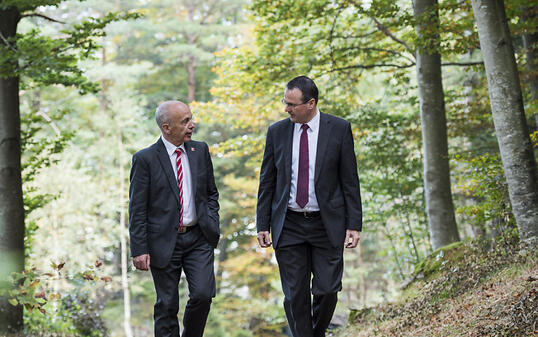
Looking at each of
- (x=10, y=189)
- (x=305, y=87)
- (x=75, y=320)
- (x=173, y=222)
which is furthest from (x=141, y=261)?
(x=75, y=320)

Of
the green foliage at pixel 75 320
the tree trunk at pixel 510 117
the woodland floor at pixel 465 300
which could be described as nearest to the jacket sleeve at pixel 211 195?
the woodland floor at pixel 465 300

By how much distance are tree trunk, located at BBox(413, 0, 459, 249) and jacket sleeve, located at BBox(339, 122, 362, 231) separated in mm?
4522

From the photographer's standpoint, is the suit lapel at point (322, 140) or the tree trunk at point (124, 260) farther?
the tree trunk at point (124, 260)

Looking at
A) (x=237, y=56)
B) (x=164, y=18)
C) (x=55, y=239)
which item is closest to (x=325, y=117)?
(x=237, y=56)

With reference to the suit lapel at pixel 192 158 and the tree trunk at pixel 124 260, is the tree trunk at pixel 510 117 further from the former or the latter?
the tree trunk at pixel 124 260

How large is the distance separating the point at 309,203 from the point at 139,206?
121cm

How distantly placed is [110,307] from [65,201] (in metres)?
5.41

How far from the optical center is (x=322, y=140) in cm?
404

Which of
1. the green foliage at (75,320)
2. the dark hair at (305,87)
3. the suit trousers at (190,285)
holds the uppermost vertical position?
the dark hair at (305,87)

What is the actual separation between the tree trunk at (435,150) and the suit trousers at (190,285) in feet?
16.4

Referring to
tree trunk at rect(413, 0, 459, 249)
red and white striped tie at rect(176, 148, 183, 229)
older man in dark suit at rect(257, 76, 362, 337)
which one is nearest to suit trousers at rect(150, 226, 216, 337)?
red and white striped tie at rect(176, 148, 183, 229)

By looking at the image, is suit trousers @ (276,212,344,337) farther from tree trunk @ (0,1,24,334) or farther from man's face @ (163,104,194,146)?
tree trunk @ (0,1,24,334)

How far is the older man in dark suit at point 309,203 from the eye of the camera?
3975mm

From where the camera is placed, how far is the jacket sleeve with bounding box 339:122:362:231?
4012mm
